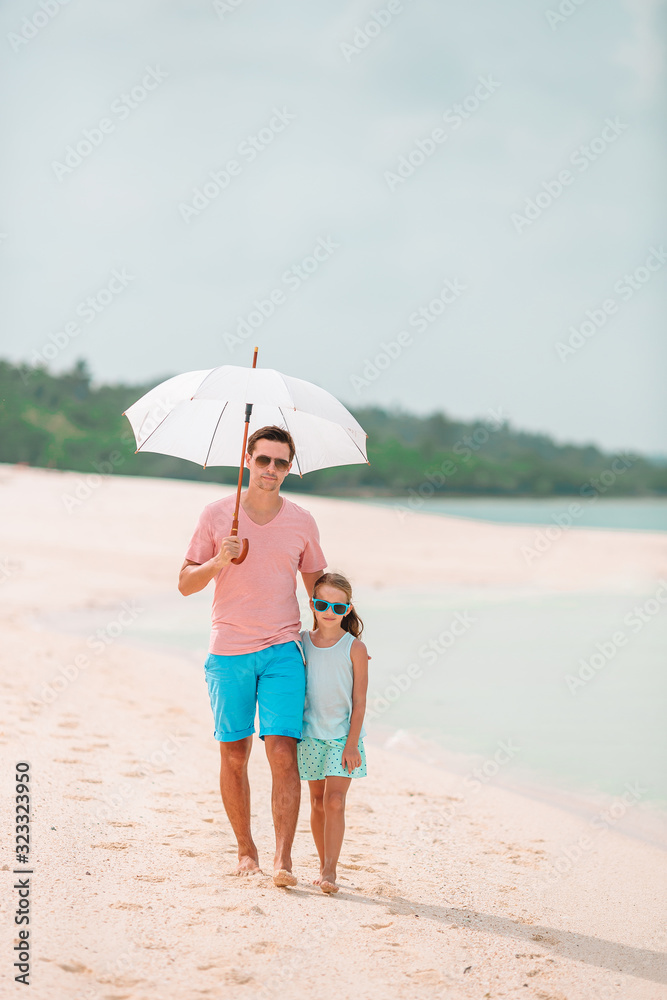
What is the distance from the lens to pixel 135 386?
161ft

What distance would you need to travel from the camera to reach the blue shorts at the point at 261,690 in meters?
3.57

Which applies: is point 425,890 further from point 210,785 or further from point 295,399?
point 295,399

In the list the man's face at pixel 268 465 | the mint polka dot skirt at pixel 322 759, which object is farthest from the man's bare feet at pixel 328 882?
the man's face at pixel 268 465

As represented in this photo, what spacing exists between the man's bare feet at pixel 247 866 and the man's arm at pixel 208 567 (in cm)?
117

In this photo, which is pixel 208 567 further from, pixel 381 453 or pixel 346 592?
pixel 381 453

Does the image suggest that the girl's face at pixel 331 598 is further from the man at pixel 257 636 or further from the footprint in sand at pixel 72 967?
the footprint in sand at pixel 72 967

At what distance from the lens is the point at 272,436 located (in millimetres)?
3756

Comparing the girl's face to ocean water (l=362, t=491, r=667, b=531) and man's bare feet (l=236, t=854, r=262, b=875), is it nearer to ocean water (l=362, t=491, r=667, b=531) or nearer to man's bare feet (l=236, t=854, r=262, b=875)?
man's bare feet (l=236, t=854, r=262, b=875)

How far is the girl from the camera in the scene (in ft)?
11.9

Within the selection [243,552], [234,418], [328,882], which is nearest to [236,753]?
[328,882]

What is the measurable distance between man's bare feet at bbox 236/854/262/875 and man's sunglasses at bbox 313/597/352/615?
110 cm

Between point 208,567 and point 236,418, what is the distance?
33.5 inches

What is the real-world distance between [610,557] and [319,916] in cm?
1684

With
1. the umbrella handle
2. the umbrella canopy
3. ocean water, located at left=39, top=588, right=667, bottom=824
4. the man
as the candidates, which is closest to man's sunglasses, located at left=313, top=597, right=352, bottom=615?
the man
